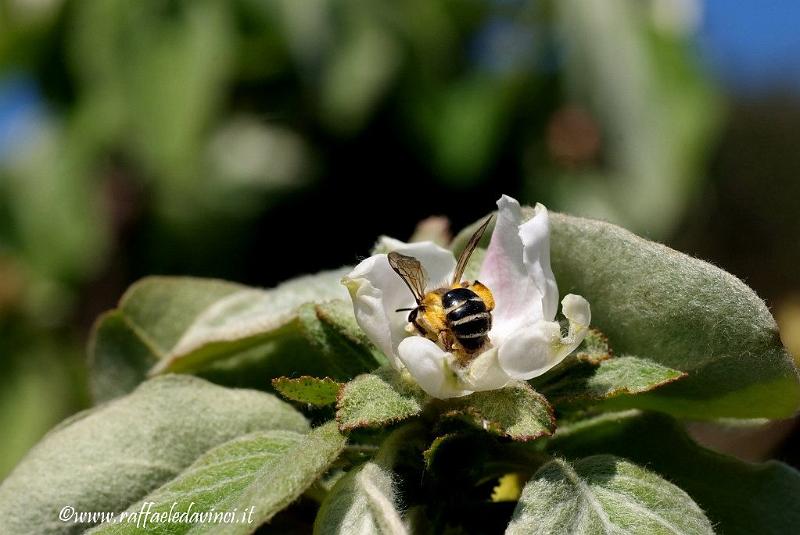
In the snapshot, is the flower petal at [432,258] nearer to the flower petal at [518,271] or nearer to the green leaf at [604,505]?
the flower petal at [518,271]

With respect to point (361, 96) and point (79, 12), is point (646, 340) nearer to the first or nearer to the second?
point (361, 96)

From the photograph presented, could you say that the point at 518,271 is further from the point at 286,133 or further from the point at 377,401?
the point at 286,133

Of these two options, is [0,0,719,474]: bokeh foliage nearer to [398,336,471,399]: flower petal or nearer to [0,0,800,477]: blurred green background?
[0,0,800,477]: blurred green background

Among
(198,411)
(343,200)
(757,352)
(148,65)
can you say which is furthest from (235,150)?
(757,352)

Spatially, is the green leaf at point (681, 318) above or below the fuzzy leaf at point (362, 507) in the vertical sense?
above

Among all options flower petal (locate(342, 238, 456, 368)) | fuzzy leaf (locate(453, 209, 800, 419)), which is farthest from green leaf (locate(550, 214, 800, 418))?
flower petal (locate(342, 238, 456, 368))

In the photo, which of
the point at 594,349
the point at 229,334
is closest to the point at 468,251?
the point at 594,349

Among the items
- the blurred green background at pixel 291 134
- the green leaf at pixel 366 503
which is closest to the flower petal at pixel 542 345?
the green leaf at pixel 366 503
